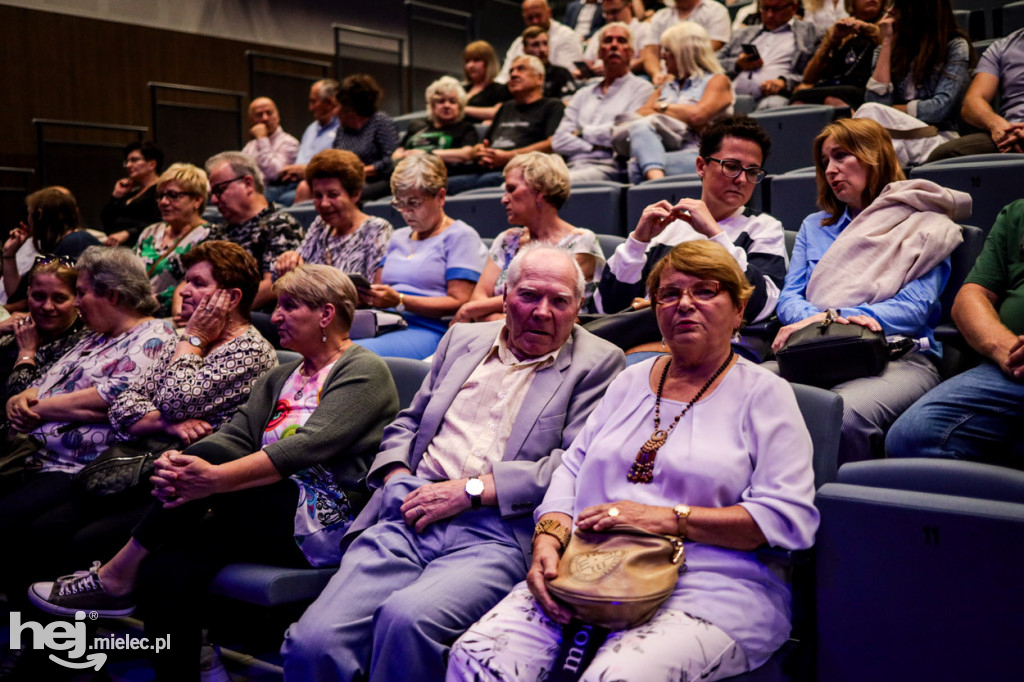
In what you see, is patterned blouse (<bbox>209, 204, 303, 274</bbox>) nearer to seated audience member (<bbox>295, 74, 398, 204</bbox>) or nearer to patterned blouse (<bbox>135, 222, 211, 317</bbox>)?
patterned blouse (<bbox>135, 222, 211, 317</bbox>)

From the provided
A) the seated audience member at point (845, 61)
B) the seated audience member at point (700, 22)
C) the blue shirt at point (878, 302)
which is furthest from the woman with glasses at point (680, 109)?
the blue shirt at point (878, 302)

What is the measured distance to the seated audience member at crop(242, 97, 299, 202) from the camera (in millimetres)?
6000

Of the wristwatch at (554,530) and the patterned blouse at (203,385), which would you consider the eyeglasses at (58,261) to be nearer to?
the patterned blouse at (203,385)

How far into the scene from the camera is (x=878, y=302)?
2.26 meters

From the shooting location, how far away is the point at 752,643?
1.45m

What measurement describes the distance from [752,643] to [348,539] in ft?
3.11

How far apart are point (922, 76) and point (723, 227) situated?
1510 millimetres

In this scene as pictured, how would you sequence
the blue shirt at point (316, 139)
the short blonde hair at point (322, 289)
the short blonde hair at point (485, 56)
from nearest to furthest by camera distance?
the short blonde hair at point (322, 289), the blue shirt at point (316, 139), the short blonde hair at point (485, 56)

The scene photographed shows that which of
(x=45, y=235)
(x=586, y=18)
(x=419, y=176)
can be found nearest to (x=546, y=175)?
(x=419, y=176)

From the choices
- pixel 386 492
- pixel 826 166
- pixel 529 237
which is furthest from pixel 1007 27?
pixel 386 492

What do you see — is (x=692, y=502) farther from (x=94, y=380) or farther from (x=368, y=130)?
(x=368, y=130)

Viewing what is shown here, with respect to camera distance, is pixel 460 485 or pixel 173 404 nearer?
pixel 460 485

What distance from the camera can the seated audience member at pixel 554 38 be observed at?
650cm

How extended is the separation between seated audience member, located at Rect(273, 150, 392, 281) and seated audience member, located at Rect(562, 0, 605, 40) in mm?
4222
